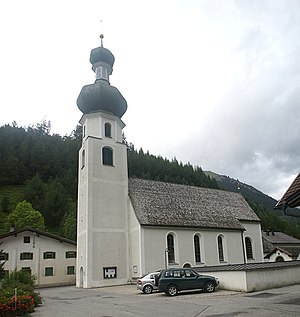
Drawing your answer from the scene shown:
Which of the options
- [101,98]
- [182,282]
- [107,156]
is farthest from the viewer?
[107,156]

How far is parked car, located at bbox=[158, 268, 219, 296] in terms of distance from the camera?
2083 centimetres

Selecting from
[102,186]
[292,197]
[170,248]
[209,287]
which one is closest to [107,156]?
[102,186]

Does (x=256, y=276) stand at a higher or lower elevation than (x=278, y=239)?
lower

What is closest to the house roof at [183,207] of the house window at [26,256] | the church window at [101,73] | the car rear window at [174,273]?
the car rear window at [174,273]

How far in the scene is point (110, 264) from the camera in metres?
32.2

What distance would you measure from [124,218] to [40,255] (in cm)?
1579

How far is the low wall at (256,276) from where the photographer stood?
21.6m

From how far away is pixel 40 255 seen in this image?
44125 mm

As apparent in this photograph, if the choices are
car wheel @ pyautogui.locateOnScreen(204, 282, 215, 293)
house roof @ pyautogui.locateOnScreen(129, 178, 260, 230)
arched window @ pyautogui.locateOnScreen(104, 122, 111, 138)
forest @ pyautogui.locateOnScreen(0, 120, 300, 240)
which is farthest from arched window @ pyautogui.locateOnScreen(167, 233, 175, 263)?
forest @ pyautogui.locateOnScreen(0, 120, 300, 240)

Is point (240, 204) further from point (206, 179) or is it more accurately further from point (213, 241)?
point (206, 179)

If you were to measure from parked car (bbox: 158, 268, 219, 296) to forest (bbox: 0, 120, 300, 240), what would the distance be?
60921 mm

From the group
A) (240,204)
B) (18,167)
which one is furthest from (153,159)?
(240,204)

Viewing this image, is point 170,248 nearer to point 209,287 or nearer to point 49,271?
point 209,287

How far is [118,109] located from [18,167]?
70485mm
